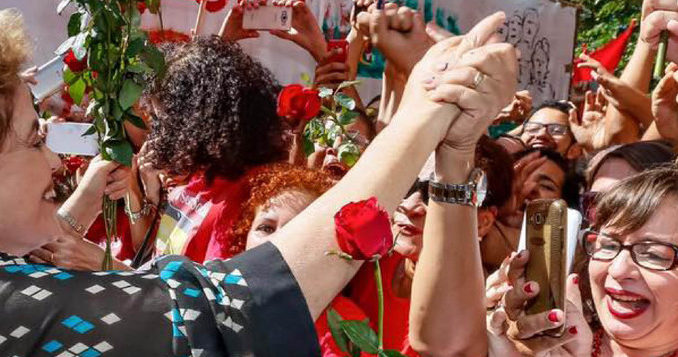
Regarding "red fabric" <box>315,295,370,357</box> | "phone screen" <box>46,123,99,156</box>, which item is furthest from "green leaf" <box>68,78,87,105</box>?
"red fabric" <box>315,295,370,357</box>

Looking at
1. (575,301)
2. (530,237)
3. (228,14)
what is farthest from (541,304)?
(228,14)

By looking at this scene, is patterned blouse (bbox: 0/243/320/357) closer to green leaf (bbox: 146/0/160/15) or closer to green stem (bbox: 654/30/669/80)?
green leaf (bbox: 146/0/160/15)

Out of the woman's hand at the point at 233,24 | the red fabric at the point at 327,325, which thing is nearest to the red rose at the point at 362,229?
the red fabric at the point at 327,325

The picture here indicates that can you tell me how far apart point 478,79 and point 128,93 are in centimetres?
91

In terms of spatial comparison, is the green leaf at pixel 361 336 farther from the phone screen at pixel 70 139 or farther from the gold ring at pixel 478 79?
the phone screen at pixel 70 139

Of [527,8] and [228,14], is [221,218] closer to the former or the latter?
[228,14]

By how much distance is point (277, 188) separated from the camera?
269cm

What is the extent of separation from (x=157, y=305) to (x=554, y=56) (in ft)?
17.2

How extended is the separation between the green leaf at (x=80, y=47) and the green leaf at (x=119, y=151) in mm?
225

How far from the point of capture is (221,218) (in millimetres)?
2846

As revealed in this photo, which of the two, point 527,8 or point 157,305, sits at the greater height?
point 157,305

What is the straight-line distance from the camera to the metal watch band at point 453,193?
1.96m

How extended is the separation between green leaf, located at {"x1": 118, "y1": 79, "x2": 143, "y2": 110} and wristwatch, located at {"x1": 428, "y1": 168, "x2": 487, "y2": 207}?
2.46 ft

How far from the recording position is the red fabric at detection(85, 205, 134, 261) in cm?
375
